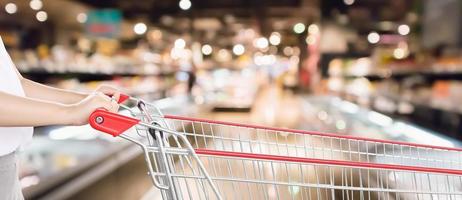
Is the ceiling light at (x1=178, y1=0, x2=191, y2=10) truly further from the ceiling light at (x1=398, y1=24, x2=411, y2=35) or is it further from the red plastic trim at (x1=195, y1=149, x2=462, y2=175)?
the red plastic trim at (x1=195, y1=149, x2=462, y2=175)

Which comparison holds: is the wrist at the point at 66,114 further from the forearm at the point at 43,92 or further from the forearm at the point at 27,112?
the forearm at the point at 43,92

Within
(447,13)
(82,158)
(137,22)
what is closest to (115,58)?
(137,22)

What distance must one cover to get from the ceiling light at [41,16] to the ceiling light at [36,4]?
3.48 ft

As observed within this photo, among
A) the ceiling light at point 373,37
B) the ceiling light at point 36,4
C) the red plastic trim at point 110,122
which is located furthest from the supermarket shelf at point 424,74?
the ceiling light at point 36,4

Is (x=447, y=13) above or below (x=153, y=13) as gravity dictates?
below

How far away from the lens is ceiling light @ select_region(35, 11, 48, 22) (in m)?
15.6

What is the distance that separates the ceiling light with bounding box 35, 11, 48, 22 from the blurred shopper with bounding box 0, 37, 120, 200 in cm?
1498

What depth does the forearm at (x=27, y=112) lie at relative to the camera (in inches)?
45.6

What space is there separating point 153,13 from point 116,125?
15805 mm

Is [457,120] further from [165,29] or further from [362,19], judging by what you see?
[165,29]

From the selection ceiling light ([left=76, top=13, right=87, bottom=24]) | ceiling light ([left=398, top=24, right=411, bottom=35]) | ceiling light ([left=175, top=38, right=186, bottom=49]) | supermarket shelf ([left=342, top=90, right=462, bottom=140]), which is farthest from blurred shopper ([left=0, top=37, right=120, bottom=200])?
ceiling light ([left=175, top=38, right=186, bottom=49])

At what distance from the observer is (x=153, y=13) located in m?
16.7

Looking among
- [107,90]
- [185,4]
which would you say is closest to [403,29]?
[185,4]

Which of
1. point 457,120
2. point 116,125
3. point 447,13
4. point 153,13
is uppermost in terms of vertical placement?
point 153,13
